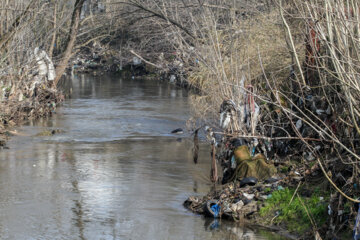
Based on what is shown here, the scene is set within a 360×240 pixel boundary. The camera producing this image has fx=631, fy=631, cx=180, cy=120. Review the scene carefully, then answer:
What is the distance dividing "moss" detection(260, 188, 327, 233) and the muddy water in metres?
0.44

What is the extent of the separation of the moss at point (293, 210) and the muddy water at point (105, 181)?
1.45 feet

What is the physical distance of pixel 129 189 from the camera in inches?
464

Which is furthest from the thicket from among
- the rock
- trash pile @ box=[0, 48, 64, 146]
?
the rock

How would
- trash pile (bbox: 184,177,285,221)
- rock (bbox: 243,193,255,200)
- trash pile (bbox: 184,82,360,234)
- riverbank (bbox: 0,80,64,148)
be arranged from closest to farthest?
trash pile (bbox: 184,82,360,234) → trash pile (bbox: 184,177,285,221) → rock (bbox: 243,193,255,200) → riverbank (bbox: 0,80,64,148)

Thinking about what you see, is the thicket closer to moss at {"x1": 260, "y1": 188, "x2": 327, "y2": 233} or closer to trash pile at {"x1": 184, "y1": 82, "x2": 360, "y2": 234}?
trash pile at {"x1": 184, "y1": 82, "x2": 360, "y2": 234}

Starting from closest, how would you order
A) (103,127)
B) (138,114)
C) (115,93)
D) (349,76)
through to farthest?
(349,76) → (103,127) → (138,114) → (115,93)

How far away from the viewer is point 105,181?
1243 centimetres

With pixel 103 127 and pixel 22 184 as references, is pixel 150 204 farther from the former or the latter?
pixel 103 127

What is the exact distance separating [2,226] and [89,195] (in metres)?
2.12

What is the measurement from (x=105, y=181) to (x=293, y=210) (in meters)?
4.34

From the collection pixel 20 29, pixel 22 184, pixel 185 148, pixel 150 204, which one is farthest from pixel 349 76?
pixel 20 29

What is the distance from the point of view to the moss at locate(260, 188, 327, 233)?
9.10m

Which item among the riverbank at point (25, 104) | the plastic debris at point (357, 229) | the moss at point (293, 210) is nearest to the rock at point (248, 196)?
the moss at point (293, 210)

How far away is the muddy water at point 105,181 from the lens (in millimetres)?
9406
